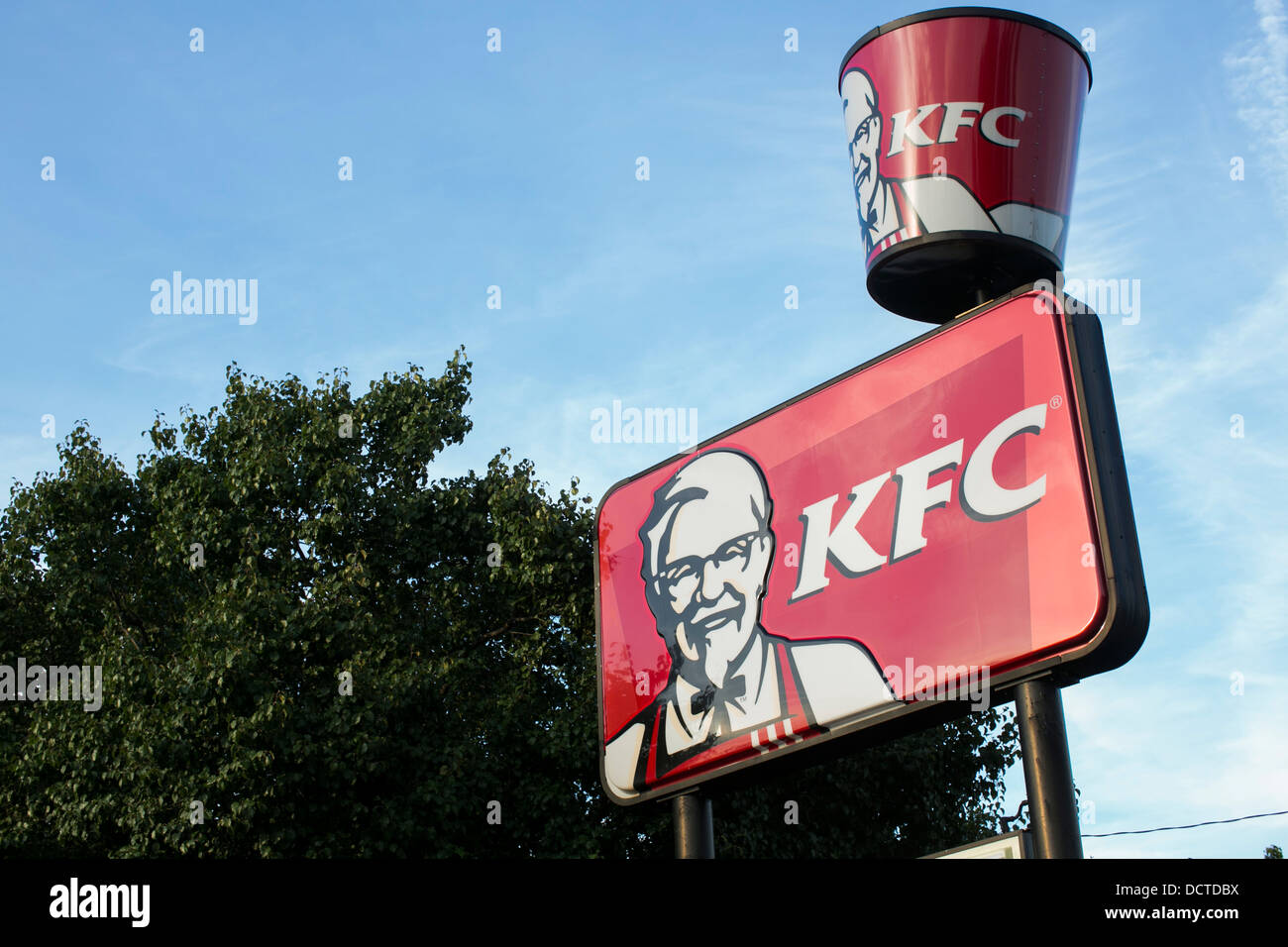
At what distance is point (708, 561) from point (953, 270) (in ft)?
8.70

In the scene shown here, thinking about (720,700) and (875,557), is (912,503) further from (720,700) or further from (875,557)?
(720,700)

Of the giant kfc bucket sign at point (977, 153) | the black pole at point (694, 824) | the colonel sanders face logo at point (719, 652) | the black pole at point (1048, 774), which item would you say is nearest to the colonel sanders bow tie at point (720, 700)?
the colonel sanders face logo at point (719, 652)

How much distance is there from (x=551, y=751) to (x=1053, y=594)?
846cm

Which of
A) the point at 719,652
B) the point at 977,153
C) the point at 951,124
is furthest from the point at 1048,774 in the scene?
the point at 951,124

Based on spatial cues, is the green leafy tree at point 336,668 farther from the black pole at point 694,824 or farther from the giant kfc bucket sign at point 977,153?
the giant kfc bucket sign at point 977,153

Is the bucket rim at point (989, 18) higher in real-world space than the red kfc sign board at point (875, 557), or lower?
higher

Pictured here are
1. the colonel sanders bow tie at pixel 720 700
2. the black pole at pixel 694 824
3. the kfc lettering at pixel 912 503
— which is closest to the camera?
the kfc lettering at pixel 912 503

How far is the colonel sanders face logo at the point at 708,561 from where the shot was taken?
8742 millimetres

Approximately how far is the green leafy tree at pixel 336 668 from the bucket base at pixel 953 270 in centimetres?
734

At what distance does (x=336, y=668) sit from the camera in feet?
46.7

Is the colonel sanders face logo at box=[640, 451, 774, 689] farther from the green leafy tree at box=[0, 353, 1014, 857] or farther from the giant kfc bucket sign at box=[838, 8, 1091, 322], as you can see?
the green leafy tree at box=[0, 353, 1014, 857]

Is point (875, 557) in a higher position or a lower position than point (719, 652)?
higher
